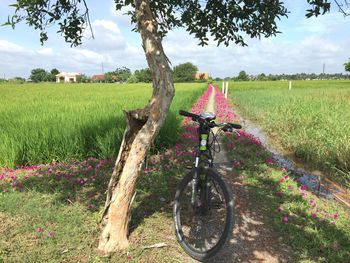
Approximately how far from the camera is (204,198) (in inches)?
113

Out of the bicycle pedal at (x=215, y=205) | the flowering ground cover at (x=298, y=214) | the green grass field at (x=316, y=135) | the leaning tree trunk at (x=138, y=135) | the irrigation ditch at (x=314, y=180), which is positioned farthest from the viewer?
the green grass field at (x=316, y=135)

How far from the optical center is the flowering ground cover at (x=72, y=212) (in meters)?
2.66

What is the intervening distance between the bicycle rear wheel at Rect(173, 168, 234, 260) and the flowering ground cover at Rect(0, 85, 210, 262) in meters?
0.19

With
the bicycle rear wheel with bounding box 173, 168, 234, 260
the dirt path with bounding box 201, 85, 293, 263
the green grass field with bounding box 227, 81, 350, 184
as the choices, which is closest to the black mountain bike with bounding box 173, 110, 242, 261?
the bicycle rear wheel with bounding box 173, 168, 234, 260

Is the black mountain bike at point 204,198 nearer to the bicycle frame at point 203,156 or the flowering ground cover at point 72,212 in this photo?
the bicycle frame at point 203,156

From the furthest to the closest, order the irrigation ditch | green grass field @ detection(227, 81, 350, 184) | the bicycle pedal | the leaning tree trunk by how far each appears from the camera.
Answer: green grass field @ detection(227, 81, 350, 184)
the irrigation ditch
the bicycle pedal
the leaning tree trunk

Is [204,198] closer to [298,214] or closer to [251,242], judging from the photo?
[251,242]

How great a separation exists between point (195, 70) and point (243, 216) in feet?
346

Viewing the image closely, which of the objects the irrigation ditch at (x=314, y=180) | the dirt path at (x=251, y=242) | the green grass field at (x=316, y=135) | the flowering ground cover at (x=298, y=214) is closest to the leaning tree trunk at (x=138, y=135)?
the dirt path at (x=251, y=242)

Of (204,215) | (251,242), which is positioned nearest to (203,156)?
(204,215)

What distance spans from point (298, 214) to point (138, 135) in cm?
251

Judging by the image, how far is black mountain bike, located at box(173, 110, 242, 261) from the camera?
2.61 meters

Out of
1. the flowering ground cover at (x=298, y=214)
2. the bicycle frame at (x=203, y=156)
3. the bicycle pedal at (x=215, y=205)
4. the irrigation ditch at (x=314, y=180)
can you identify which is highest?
the bicycle frame at (x=203, y=156)

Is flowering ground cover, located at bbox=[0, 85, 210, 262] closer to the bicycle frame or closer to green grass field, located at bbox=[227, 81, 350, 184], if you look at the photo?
the bicycle frame
